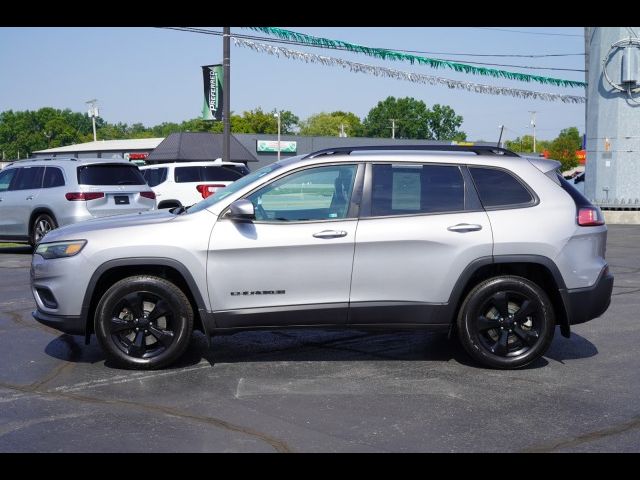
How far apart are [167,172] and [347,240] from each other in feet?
50.0

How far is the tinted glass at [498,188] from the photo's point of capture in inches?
257

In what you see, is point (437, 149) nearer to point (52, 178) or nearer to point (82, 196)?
point (82, 196)

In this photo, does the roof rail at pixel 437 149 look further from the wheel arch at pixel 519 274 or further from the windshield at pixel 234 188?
the wheel arch at pixel 519 274

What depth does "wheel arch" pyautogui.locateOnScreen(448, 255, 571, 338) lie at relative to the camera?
20.9ft

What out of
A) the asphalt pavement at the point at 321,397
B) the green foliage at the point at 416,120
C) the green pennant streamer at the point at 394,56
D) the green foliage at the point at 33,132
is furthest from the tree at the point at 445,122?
the asphalt pavement at the point at 321,397

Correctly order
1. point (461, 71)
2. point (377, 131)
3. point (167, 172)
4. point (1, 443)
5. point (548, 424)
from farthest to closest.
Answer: point (377, 131), point (461, 71), point (167, 172), point (548, 424), point (1, 443)

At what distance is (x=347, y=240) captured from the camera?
6273 millimetres

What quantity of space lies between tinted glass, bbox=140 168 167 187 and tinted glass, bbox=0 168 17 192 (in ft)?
16.3

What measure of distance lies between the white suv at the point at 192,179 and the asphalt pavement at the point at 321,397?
40.7 feet

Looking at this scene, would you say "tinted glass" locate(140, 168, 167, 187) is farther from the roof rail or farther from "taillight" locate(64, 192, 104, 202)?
the roof rail

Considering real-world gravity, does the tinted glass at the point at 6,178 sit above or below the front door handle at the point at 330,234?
above

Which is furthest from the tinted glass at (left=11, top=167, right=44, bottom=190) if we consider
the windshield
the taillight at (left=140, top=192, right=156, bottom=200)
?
the windshield
